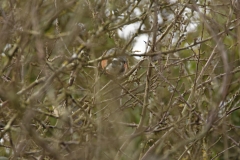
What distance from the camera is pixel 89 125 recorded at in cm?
299

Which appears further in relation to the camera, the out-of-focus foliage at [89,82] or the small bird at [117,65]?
the small bird at [117,65]

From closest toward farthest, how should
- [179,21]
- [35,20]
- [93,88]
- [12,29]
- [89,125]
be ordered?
[35,20], [12,29], [89,125], [93,88], [179,21]

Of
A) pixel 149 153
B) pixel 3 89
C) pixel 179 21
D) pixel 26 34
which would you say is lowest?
pixel 149 153

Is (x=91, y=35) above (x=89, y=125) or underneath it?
above

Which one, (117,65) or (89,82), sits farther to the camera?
(117,65)

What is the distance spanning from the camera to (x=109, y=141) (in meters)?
2.47

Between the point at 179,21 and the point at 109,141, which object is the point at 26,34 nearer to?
the point at 109,141

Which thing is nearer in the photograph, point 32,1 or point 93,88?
point 32,1

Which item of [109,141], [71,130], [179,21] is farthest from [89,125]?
[179,21]

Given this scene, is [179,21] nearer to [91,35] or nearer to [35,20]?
[91,35]

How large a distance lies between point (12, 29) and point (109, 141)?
30.0 inches

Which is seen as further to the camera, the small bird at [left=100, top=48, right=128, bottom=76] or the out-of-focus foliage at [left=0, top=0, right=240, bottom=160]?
the small bird at [left=100, top=48, right=128, bottom=76]

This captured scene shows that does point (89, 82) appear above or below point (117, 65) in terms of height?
below

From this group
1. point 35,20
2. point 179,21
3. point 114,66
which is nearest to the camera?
point 35,20
